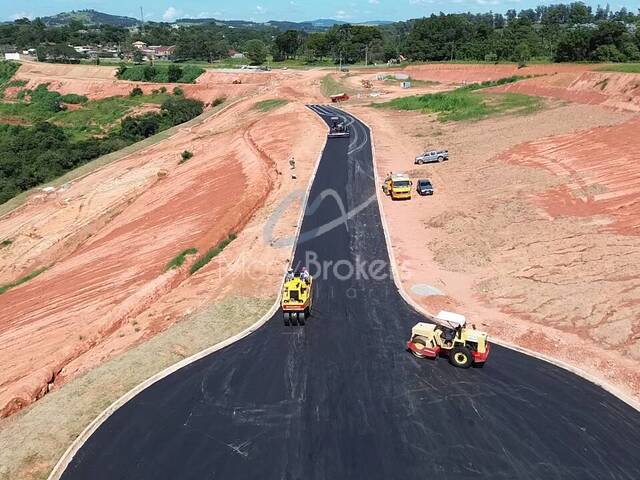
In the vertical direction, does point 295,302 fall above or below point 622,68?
below

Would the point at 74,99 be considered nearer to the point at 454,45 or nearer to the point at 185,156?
the point at 185,156

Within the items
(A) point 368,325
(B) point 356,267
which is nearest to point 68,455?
(A) point 368,325

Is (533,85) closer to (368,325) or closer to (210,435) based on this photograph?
(368,325)

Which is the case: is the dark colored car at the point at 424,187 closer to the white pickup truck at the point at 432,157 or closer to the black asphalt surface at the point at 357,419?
the white pickup truck at the point at 432,157

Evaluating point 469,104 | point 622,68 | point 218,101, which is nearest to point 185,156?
point 469,104

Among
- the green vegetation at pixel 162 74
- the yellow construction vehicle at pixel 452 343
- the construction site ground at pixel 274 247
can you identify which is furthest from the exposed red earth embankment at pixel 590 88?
the green vegetation at pixel 162 74

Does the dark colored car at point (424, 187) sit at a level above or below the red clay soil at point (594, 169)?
below
